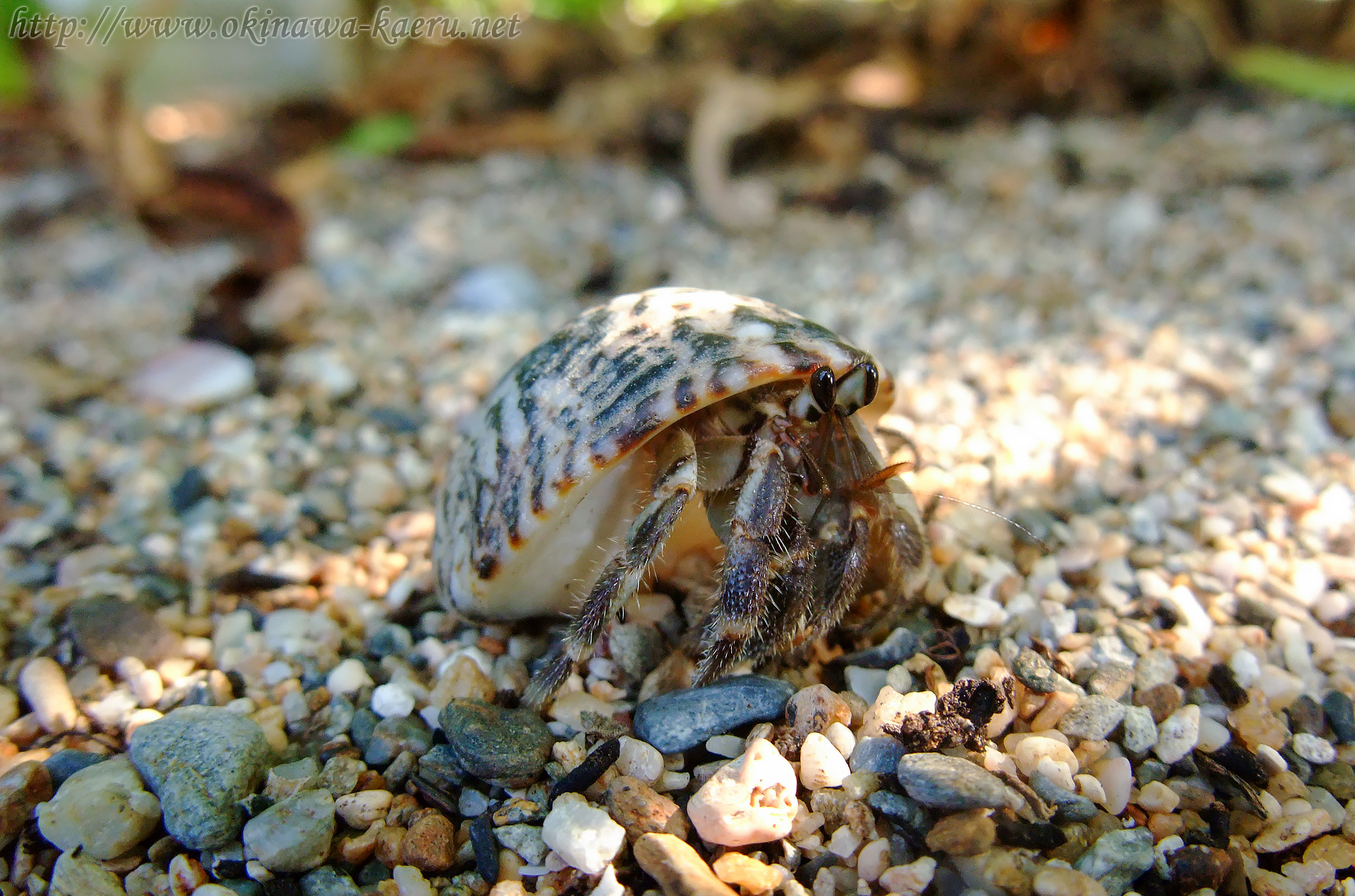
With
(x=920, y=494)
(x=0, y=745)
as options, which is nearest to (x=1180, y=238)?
(x=920, y=494)

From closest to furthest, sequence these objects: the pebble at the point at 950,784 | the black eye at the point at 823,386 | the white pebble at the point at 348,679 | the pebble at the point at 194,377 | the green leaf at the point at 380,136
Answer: the pebble at the point at 950,784, the black eye at the point at 823,386, the white pebble at the point at 348,679, the pebble at the point at 194,377, the green leaf at the point at 380,136

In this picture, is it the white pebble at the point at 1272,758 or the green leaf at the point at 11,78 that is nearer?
the white pebble at the point at 1272,758

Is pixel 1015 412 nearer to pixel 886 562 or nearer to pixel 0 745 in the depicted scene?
pixel 886 562

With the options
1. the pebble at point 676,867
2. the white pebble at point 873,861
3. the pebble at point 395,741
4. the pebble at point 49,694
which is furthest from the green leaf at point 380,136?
the white pebble at point 873,861

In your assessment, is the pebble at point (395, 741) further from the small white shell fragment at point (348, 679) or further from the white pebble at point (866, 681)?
the white pebble at point (866, 681)

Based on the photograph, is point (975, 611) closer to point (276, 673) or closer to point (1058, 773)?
point (1058, 773)

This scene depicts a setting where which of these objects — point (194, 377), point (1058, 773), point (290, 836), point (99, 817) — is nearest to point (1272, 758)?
point (1058, 773)

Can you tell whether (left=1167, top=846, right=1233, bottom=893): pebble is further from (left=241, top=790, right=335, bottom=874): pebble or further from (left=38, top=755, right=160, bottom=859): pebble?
(left=38, top=755, right=160, bottom=859): pebble

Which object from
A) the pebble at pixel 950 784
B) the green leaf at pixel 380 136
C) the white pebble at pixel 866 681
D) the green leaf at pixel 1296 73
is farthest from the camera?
the green leaf at pixel 380 136
